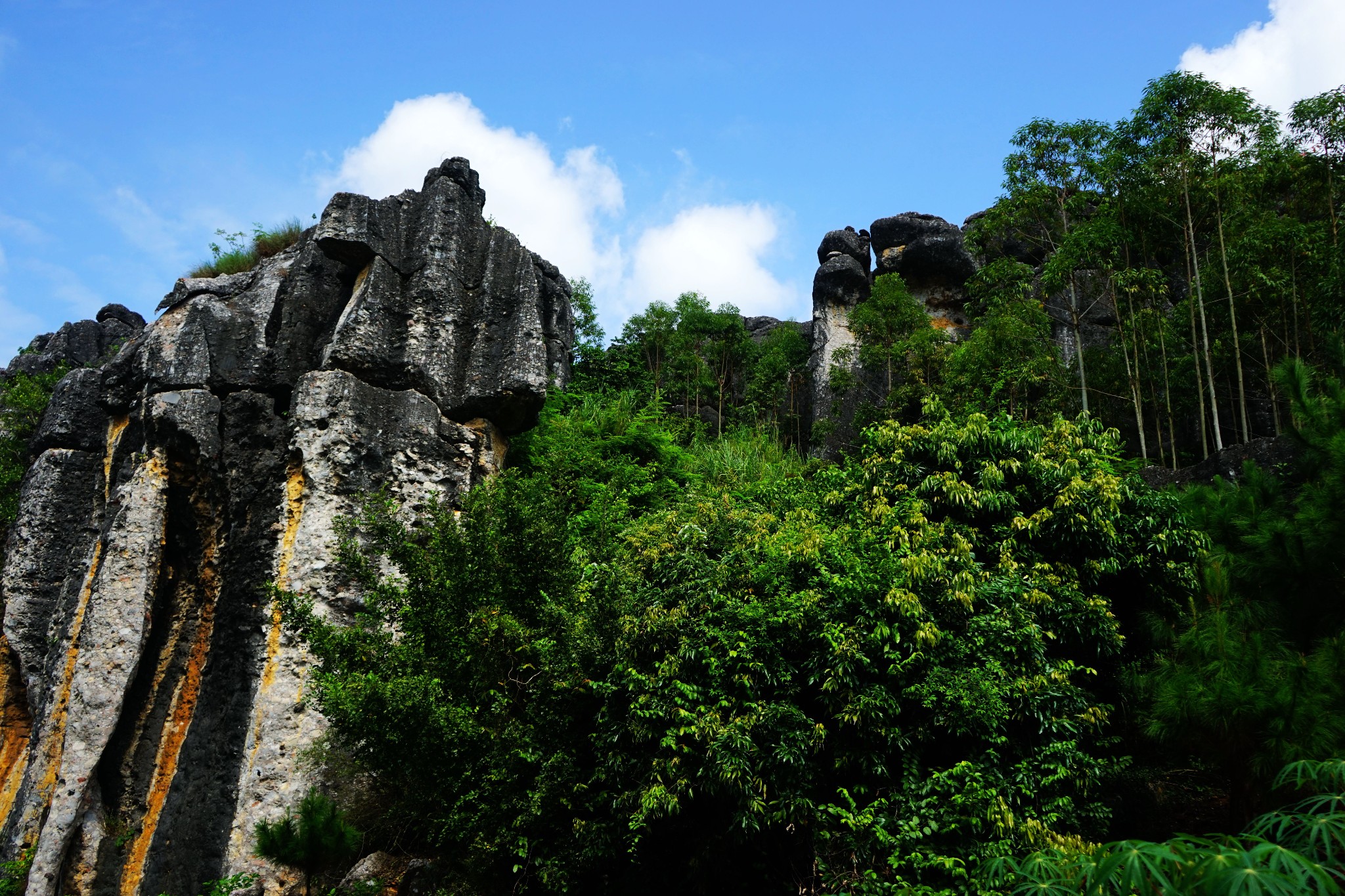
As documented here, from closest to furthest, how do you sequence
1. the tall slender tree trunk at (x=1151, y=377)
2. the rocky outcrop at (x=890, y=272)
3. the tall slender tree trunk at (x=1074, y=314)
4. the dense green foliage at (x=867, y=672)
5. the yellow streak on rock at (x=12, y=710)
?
the dense green foliage at (x=867, y=672), the yellow streak on rock at (x=12, y=710), the tall slender tree trunk at (x=1074, y=314), the tall slender tree trunk at (x=1151, y=377), the rocky outcrop at (x=890, y=272)

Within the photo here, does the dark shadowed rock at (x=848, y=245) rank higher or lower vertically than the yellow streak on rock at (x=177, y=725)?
higher

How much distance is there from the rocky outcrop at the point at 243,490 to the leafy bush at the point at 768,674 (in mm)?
1781

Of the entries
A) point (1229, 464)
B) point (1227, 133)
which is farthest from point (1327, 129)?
point (1229, 464)

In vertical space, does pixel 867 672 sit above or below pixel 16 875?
above

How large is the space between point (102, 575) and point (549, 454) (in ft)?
19.8

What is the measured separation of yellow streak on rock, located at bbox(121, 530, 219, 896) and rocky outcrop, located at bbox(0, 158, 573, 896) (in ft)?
0.09

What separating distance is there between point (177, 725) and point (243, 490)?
306 centimetres

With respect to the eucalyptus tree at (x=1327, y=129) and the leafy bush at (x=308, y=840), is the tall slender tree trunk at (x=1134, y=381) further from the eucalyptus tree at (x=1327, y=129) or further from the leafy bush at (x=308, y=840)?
the leafy bush at (x=308, y=840)

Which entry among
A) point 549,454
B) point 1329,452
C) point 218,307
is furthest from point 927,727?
point 218,307

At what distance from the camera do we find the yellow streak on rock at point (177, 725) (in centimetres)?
1084

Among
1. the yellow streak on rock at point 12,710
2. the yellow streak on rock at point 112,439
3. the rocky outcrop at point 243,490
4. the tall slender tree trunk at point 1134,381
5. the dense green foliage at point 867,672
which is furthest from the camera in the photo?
the tall slender tree trunk at point 1134,381

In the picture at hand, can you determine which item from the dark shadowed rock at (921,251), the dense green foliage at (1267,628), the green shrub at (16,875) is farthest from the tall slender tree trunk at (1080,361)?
the green shrub at (16,875)

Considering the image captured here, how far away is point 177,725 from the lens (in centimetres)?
1146

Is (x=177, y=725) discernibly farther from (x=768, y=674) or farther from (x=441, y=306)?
(x=768, y=674)
